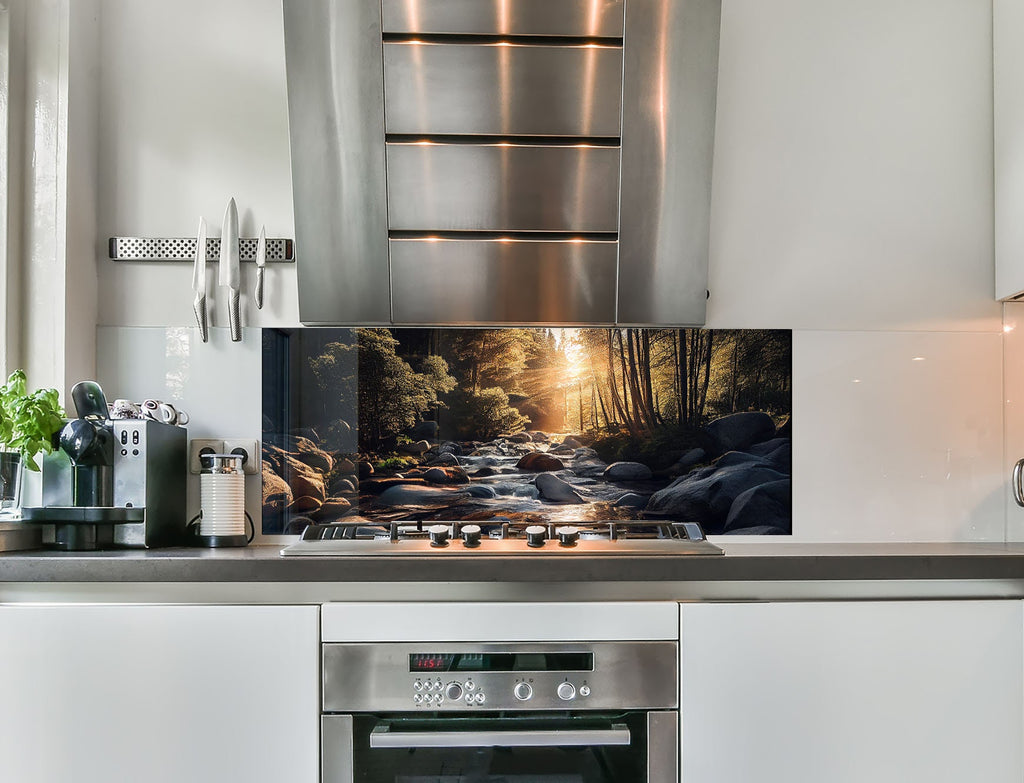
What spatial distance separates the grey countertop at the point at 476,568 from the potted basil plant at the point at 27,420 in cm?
24

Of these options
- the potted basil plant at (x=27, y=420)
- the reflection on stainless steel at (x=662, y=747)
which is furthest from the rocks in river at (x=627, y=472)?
the potted basil plant at (x=27, y=420)

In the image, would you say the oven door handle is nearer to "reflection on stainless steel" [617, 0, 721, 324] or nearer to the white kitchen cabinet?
"reflection on stainless steel" [617, 0, 721, 324]

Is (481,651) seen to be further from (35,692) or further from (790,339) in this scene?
(790,339)

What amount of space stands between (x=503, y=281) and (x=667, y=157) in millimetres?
485

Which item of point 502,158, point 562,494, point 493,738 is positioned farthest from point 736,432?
point 493,738

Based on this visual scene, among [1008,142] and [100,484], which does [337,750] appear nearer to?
[100,484]

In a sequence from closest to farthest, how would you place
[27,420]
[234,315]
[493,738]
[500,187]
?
[493,738]
[27,420]
[500,187]
[234,315]

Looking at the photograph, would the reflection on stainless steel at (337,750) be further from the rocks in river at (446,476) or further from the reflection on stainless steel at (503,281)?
the reflection on stainless steel at (503,281)

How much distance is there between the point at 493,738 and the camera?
148cm

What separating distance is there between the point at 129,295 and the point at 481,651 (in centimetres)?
131

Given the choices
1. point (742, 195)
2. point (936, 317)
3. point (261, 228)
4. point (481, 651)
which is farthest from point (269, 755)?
point (936, 317)

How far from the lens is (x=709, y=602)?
1.54 meters

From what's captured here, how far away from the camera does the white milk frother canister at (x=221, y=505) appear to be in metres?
1.88

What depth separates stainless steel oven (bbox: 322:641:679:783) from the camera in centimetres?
148
